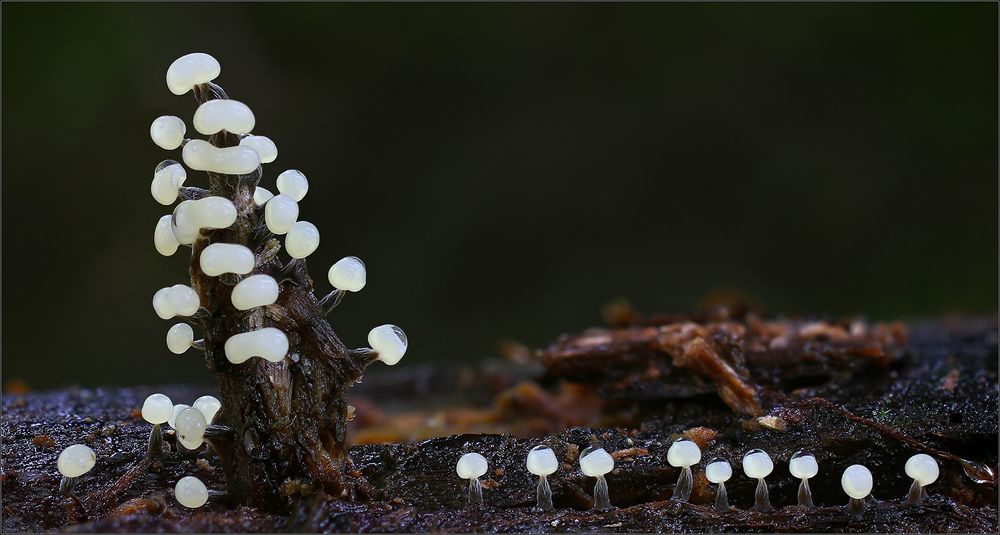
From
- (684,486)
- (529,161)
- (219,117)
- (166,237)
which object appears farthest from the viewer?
(529,161)

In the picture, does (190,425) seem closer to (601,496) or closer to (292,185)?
(292,185)

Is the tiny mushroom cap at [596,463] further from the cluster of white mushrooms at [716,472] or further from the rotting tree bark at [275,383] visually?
the rotting tree bark at [275,383]

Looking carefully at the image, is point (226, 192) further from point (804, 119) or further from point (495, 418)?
point (804, 119)

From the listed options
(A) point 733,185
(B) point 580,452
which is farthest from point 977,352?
(A) point 733,185

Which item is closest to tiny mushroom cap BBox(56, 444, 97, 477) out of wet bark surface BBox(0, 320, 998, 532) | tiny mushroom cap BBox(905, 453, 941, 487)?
wet bark surface BBox(0, 320, 998, 532)

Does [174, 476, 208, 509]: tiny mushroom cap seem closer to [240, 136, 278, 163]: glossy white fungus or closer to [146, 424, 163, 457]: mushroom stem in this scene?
[146, 424, 163, 457]: mushroom stem

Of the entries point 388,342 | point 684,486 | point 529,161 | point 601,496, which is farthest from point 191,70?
point 529,161

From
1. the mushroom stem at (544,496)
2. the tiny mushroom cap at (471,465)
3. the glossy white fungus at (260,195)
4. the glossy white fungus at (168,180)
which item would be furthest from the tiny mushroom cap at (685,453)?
the glossy white fungus at (168,180)
